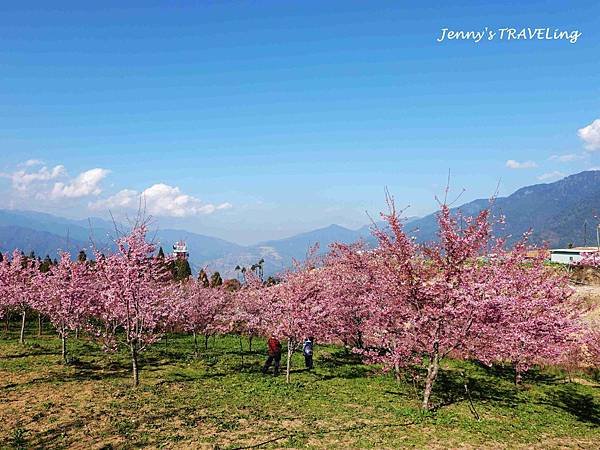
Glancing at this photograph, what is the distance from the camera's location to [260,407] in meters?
17.2

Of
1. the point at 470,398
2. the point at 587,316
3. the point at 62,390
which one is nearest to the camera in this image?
the point at 62,390

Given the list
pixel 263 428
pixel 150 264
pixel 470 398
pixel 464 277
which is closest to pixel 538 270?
pixel 470 398

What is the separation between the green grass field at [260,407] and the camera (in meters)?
13.7

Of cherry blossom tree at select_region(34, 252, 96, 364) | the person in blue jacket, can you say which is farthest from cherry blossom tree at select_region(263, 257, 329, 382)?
cherry blossom tree at select_region(34, 252, 96, 364)

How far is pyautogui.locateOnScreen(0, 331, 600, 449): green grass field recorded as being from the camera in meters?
13.7

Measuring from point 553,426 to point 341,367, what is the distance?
12.4 metres

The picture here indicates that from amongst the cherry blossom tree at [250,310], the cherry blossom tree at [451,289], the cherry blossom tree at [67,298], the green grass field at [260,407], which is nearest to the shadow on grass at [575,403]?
the green grass field at [260,407]

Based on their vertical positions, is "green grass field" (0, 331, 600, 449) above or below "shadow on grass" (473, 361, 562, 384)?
above

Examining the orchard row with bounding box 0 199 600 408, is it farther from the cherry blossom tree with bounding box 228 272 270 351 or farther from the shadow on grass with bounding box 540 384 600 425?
the shadow on grass with bounding box 540 384 600 425

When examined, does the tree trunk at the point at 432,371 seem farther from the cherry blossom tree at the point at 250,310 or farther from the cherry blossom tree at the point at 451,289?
the cherry blossom tree at the point at 250,310

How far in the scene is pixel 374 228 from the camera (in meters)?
18.4

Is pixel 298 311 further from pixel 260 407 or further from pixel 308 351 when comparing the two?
pixel 308 351

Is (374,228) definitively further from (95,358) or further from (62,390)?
(95,358)

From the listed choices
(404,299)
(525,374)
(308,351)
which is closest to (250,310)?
(308,351)
